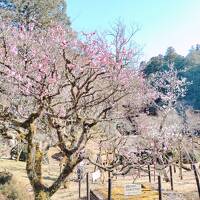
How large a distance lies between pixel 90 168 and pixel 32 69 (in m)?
14.7

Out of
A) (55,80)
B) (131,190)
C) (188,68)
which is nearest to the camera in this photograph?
(55,80)

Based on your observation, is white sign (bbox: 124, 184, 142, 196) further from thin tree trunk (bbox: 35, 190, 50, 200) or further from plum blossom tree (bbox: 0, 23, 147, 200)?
thin tree trunk (bbox: 35, 190, 50, 200)

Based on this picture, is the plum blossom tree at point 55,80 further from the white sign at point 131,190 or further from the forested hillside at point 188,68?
the forested hillside at point 188,68

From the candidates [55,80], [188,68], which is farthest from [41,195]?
[188,68]

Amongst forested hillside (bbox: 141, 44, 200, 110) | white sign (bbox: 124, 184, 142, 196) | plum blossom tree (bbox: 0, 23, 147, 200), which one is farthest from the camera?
forested hillside (bbox: 141, 44, 200, 110)

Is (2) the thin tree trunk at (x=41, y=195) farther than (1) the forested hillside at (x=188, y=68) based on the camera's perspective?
No

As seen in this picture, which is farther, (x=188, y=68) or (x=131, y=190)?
(x=188, y=68)

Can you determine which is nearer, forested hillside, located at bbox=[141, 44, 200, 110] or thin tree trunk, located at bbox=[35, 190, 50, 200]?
thin tree trunk, located at bbox=[35, 190, 50, 200]

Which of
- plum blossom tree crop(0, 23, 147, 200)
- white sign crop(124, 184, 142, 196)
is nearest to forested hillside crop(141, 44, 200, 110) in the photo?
white sign crop(124, 184, 142, 196)

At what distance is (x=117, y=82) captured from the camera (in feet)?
30.6

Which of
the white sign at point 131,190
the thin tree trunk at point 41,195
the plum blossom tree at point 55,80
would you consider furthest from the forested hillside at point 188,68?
the thin tree trunk at point 41,195

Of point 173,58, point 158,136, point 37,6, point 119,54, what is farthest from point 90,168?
point 173,58

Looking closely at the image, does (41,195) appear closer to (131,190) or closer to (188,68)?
(131,190)

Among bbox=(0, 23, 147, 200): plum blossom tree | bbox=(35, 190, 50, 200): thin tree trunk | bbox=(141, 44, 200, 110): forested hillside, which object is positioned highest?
bbox=(141, 44, 200, 110): forested hillside
